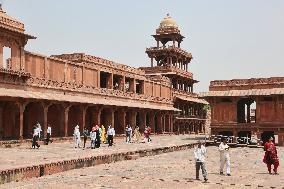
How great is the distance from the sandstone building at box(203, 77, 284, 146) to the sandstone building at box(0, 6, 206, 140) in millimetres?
9257

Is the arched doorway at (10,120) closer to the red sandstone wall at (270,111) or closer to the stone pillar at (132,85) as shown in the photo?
the red sandstone wall at (270,111)

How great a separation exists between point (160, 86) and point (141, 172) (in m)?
39.9

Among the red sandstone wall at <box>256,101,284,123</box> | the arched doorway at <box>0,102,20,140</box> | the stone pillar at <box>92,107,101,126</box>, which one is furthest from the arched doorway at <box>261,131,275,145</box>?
the arched doorway at <box>0,102,20,140</box>

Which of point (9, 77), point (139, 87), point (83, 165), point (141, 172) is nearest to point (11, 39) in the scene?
point (9, 77)

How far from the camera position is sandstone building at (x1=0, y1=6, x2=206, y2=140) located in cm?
3023

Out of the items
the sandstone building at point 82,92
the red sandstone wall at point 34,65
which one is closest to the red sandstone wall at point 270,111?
the sandstone building at point 82,92

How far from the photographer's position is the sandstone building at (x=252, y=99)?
34375mm

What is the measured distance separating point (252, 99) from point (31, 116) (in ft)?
57.9

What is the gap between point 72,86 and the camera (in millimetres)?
37062

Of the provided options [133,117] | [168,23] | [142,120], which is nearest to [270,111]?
[133,117]

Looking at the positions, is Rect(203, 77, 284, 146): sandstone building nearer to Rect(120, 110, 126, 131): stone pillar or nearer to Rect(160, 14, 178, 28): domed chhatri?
Rect(120, 110, 126, 131): stone pillar

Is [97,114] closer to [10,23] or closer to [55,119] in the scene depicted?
[55,119]

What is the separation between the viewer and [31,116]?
33.3 metres

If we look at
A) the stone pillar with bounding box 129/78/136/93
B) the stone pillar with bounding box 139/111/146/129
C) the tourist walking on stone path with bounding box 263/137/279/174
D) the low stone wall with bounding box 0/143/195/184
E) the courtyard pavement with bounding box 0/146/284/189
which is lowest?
the courtyard pavement with bounding box 0/146/284/189
